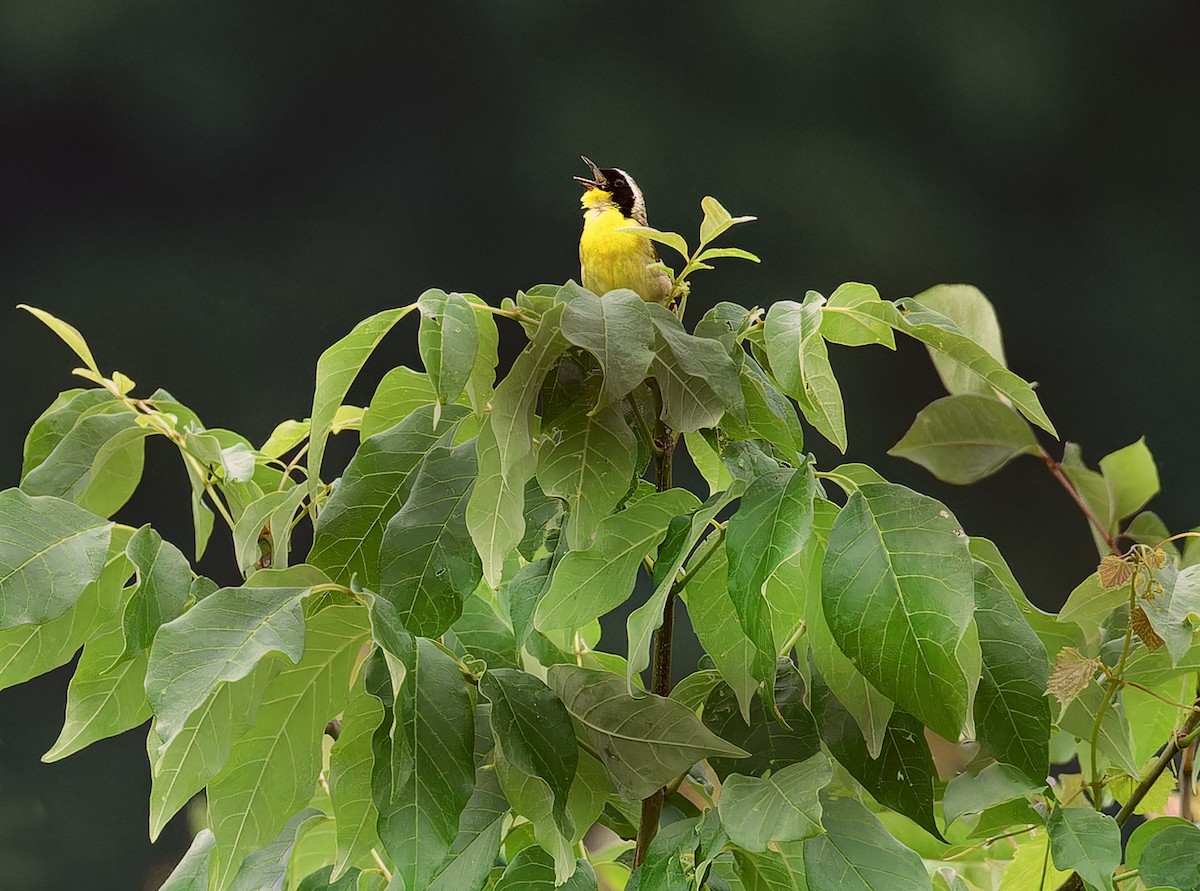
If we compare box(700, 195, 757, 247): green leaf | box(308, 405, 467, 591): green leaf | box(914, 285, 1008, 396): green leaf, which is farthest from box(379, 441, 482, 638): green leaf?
box(914, 285, 1008, 396): green leaf

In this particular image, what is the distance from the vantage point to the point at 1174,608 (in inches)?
15.0

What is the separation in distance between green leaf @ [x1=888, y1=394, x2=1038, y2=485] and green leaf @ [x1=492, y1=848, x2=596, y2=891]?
0.26m

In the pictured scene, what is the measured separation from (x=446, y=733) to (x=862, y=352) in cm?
147

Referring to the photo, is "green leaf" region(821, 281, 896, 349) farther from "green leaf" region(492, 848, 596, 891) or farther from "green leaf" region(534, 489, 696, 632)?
"green leaf" region(492, 848, 596, 891)

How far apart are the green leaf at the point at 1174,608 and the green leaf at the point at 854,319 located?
0.40ft

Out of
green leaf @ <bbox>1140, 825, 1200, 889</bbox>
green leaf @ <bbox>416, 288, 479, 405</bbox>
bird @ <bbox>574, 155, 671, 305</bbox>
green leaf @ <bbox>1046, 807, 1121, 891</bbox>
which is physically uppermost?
green leaf @ <bbox>416, 288, 479, 405</bbox>

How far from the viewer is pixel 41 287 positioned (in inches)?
65.4

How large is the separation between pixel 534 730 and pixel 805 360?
5.6 inches

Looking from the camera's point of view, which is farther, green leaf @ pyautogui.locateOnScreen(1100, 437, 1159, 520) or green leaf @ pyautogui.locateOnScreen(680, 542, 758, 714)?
green leaf @ pyautogui.locateOnScreen(1100, 437, 1159, 520)

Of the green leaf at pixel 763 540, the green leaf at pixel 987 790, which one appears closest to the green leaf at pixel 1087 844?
the green leaf at pixel 987 790

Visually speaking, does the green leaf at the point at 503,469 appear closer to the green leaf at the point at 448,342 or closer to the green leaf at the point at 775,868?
the green leaf at the point at 448,342

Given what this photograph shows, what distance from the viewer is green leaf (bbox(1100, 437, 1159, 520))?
22.0 inches

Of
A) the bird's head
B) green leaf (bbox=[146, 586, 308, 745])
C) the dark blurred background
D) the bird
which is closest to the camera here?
green leaf (bbox=[146, 586, 308, 745])

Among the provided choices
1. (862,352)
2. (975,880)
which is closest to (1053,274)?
(862,352)
